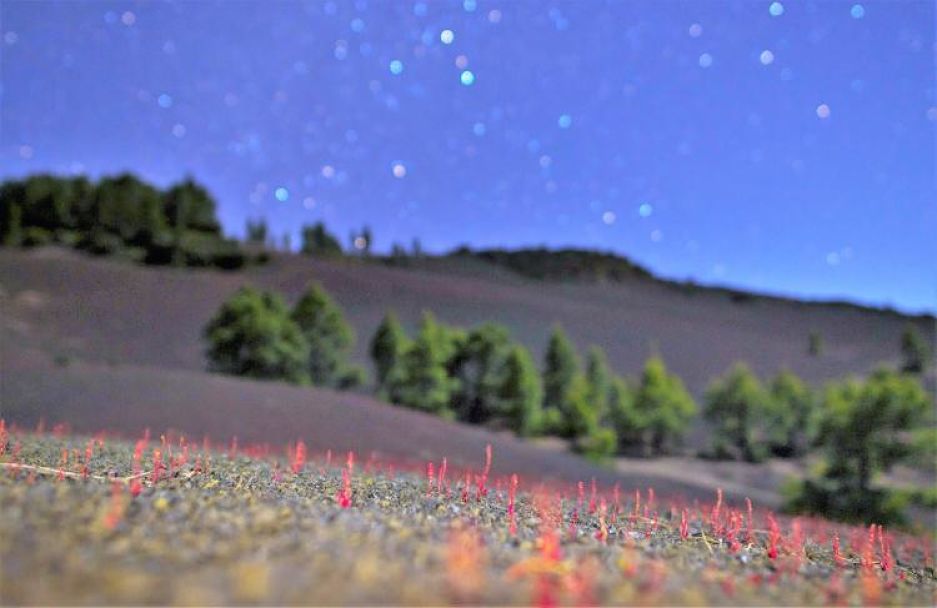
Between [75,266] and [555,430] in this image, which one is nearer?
[555,430]

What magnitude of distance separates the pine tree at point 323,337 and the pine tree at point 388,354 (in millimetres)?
2826

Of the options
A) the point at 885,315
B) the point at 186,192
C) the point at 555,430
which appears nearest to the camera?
the point at 555,430

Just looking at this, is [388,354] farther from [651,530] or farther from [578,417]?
[651,530]

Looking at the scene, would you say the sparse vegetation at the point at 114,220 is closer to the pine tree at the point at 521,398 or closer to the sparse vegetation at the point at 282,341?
the sparse vegetation at the point at 282,341

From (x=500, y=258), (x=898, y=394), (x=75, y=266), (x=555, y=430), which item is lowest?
(x=555, y=430)

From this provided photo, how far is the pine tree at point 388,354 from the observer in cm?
4689

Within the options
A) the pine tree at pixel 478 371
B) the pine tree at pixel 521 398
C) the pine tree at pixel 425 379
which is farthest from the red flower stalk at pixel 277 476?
the pine tree at pixel 478 371

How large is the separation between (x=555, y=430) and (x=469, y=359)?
852 centimetres

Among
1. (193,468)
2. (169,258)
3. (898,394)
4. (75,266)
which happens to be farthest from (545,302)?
(193,468)

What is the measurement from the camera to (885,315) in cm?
10781

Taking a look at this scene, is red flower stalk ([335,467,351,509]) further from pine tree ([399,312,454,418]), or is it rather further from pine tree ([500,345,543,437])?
pine tree ([500,345,543,437])

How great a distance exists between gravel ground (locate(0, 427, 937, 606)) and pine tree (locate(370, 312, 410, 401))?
38.2m

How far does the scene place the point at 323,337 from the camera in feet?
151

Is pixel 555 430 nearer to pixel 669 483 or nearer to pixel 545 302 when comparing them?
pixel 669 483
